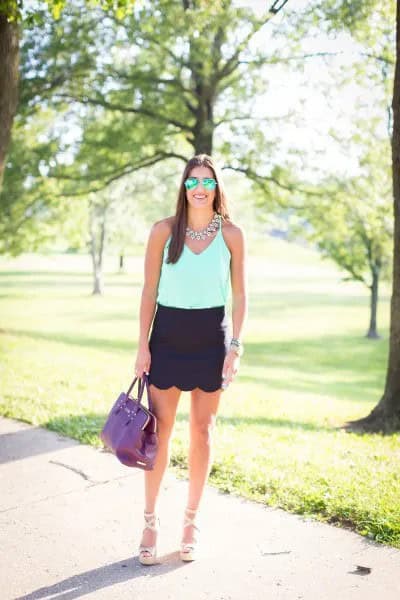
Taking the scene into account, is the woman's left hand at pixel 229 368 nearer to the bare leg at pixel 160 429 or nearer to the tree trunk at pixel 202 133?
the bare leg at pixel 160 429

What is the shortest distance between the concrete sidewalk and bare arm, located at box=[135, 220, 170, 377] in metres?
0.99

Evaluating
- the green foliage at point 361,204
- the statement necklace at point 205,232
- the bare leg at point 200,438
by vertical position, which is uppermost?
the green foliage at point 361,204

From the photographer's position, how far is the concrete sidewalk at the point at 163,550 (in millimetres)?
3064

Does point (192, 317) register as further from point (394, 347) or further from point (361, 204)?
point (361, 204)

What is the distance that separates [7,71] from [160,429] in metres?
5.64

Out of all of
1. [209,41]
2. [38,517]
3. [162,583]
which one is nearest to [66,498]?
[38,517]

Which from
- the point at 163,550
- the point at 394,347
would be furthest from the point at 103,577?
the point at 394,347

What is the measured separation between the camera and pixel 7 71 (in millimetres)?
7551

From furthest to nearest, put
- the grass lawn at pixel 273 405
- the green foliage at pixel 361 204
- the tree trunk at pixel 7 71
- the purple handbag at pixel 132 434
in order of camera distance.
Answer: the green foliage at pixel 361 204 < the tree trunk at pixel 7 71 < the grass lawn at pixel 273 405 < the purple handbag at pixel 132 434

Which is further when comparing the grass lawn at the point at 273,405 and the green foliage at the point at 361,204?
the green foliage at the point at 361,204

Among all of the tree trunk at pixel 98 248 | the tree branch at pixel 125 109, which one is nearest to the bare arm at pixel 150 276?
the tree branch at pixel 125 109

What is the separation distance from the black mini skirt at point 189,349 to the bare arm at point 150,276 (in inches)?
2.2

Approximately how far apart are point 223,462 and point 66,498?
4.08 feet

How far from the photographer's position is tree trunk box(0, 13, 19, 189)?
24.5 ft
